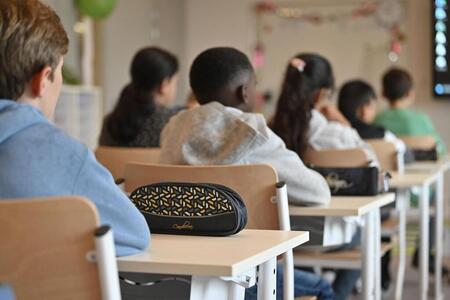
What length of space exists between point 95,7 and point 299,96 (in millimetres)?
3686

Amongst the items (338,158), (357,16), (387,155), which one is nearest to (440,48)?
(357,16)

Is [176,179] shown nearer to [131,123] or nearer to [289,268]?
[289,268]

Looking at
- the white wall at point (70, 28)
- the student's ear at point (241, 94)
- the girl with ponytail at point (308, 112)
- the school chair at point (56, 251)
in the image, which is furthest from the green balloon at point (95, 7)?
the school chair at point (56, 251)

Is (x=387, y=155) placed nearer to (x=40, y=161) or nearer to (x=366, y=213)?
(x=366, y=213)

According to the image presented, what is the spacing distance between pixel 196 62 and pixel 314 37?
579cm

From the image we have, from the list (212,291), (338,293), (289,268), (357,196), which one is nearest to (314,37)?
(338,293)

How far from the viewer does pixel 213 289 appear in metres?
1.57

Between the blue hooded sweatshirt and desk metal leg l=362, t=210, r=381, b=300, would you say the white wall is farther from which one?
the blue hooded sweatshirt

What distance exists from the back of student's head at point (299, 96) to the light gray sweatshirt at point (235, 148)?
0.92m

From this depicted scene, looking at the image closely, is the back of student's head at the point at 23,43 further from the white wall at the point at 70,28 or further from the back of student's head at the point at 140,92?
the white wall at the point at 70,28

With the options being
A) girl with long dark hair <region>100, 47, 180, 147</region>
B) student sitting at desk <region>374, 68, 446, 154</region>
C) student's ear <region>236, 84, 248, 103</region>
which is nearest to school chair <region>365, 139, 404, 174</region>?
girl with long dark hair <region>100, 47, 180, 147</region>

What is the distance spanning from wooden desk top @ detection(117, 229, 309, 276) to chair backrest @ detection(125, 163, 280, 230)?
350mm

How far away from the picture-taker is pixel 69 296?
138 cm

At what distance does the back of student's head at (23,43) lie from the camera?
60.9 inches
